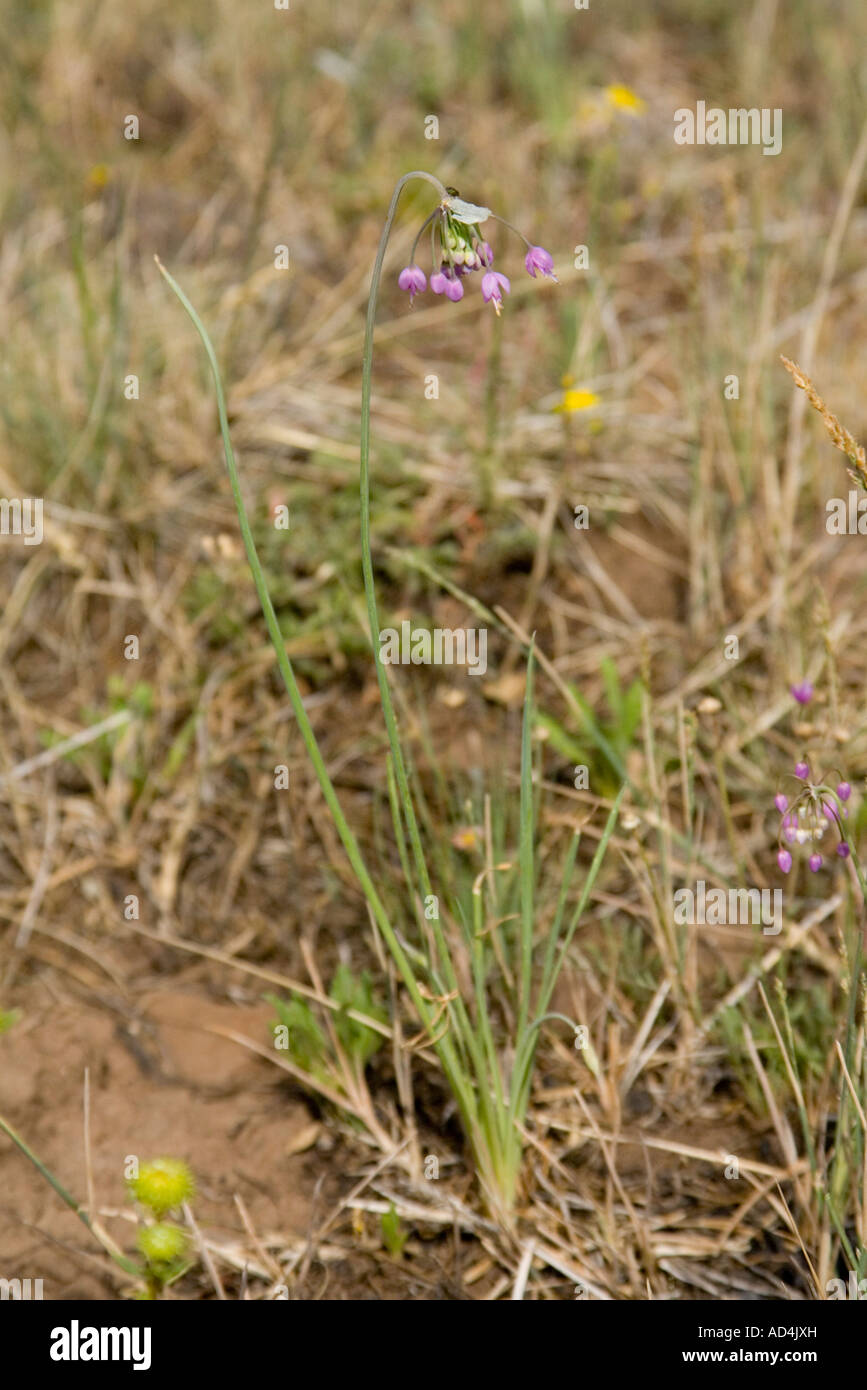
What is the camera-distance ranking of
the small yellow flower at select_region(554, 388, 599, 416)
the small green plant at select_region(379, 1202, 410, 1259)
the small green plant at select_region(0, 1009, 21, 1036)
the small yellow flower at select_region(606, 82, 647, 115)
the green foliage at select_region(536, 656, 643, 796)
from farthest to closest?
the small yellow flower at select_region(606, 82, 647, 115) < the small yellow flower at select_region(554, 388, 599, 416) < the green foliage at select_region(536, 656, 643, 796) < the small green plant at select_region(0, 1009, 21, 1036) < the small green plant at select_region(379, 1202, 410, 1259)

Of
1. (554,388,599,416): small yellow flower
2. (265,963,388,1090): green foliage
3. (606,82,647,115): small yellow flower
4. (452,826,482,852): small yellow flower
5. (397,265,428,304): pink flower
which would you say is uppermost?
(606,82,647,115): small yellow flower

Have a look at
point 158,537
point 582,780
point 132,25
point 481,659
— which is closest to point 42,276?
point 158,537

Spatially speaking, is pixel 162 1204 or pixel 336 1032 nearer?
pixel 162 1204

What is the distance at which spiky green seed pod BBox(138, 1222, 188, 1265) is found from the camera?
1683mm

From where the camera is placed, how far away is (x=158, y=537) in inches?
116

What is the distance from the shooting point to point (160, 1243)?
1683 millimetres

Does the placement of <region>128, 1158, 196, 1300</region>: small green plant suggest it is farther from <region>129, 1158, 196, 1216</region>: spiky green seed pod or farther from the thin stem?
the thin stem

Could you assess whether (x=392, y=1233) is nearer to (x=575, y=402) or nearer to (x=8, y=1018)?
(x=8, y=1018)

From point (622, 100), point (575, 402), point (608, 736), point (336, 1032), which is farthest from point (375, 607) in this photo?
point (622, 100)

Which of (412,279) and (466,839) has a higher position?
(412,279)

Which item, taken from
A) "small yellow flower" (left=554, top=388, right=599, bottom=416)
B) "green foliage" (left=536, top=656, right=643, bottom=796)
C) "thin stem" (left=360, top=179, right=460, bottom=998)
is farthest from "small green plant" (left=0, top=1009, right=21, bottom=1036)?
"small yellow flower" (left=554, top=388, right=599, bottom=416)

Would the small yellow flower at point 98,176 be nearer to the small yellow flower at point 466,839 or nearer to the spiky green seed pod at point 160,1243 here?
the small yellow flower at point 466,839

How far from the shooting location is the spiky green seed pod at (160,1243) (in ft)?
5.52

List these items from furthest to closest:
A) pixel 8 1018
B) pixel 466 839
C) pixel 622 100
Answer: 1. pixel 622 100
2. pixel 466 839
3. pixel 8 1018
